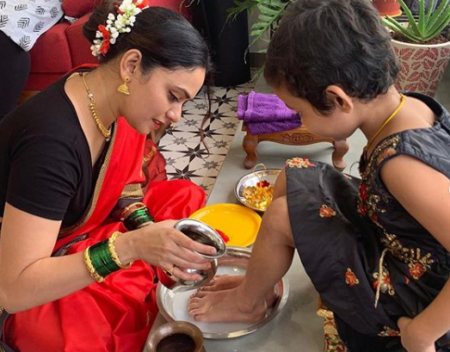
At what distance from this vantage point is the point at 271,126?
174cm

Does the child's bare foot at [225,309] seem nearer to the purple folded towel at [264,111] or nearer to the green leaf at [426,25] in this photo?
the purple folded towel at [264,111]

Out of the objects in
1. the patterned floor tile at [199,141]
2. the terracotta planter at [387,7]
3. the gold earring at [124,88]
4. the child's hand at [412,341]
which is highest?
the gold earring at [124,88]

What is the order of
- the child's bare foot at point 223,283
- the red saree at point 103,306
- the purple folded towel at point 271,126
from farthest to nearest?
the purple folded towel at point 271,126 → the child's bare foot at point 223,283 → the red saree at point 103,306

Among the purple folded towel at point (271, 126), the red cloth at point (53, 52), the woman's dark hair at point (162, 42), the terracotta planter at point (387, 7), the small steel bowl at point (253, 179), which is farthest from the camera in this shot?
the red cloth at point (53, 52)

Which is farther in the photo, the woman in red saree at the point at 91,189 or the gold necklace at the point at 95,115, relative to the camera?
the gold necklace at the point at 95,115

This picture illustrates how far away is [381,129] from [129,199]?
2.45ft

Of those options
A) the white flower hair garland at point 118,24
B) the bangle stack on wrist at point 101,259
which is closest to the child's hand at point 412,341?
the bangle stack on wrist at point 101,259

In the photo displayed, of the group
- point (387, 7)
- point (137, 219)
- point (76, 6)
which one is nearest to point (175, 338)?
point (137, 219)

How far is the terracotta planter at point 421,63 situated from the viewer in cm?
188

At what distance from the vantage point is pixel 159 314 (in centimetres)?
117

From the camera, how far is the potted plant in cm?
188

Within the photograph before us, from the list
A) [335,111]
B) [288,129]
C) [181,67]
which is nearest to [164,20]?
[181,67]

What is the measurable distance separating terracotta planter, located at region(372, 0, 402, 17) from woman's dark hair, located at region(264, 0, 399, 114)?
1413mm

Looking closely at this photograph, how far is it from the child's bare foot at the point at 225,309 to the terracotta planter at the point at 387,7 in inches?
64.4
